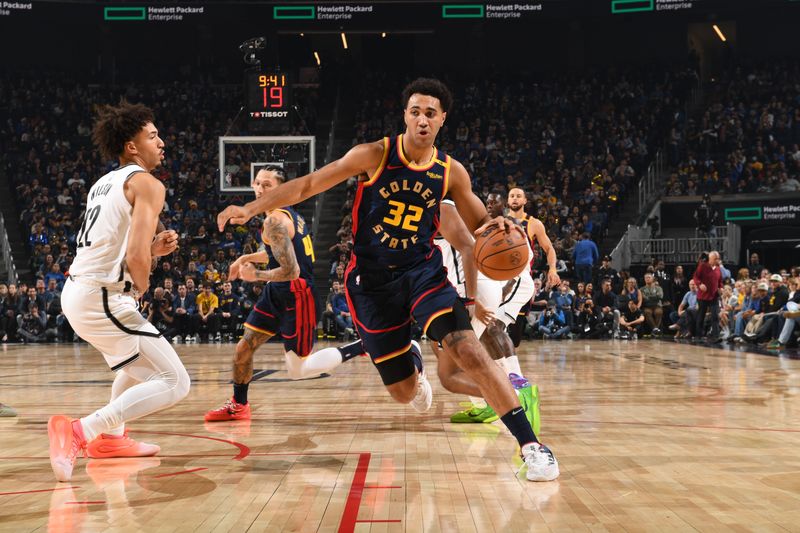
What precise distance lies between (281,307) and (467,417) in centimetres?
165

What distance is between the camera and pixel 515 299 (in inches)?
286

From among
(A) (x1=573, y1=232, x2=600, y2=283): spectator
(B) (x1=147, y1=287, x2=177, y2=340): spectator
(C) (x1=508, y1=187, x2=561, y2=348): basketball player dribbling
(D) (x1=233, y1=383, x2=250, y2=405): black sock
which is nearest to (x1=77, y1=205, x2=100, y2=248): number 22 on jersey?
(D) (x1=233, y1=383, x2=250, y2=405): black sock

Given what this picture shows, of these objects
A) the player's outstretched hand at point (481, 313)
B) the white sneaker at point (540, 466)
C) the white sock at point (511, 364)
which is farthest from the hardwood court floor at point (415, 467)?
the player's outstretched hand at point (481, 313)

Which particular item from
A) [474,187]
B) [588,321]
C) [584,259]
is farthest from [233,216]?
[474,187]

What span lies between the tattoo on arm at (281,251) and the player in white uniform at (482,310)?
1161 mm

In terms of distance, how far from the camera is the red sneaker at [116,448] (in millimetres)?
5160

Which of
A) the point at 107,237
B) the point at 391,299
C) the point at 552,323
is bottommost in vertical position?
the point at 552,323

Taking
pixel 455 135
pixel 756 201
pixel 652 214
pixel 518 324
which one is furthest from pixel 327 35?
pixel 518 324

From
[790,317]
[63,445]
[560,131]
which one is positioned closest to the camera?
[63,445]

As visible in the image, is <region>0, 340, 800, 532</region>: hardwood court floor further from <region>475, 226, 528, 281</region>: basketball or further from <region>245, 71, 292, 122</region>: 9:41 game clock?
<region>245, 71, 292, 122</region>: 9:41 game clock

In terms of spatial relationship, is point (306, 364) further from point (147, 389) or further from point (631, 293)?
point (631, 293)

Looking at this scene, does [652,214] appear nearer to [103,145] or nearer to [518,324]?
[518,324]

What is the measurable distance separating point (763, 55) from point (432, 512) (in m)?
30.2

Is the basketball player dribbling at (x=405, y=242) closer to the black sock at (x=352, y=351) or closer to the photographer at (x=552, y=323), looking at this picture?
the black sock at (x=352, y=351)
